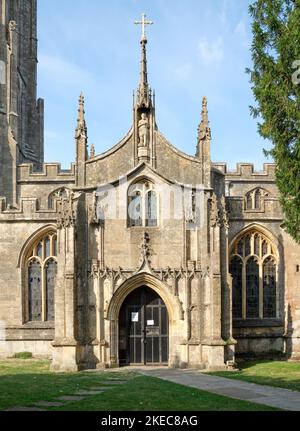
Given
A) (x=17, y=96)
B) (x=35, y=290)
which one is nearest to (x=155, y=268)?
(x=35, y=290)

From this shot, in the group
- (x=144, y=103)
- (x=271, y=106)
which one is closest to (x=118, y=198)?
(x=144, y=103)

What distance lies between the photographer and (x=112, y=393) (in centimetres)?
1831

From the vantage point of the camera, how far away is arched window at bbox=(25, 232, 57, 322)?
31172 millimetres

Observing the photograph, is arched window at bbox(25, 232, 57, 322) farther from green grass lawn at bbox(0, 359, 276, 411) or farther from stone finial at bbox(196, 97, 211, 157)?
stone finial at bbox(196, 97, 211, 157)

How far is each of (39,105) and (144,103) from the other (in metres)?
23.6

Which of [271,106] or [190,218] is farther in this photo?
[190,218]

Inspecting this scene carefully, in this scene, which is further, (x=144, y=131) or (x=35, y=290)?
(x=35, y=290)

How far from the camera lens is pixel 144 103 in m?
27.6

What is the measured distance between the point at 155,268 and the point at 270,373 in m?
6.12

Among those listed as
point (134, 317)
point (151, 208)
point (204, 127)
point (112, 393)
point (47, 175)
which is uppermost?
point (204, 127)

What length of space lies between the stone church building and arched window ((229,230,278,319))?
0.04m

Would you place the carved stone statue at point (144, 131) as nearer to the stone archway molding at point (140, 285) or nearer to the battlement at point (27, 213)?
the stone archway molding at point (140, 285)

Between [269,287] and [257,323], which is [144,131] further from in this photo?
[257,323]
